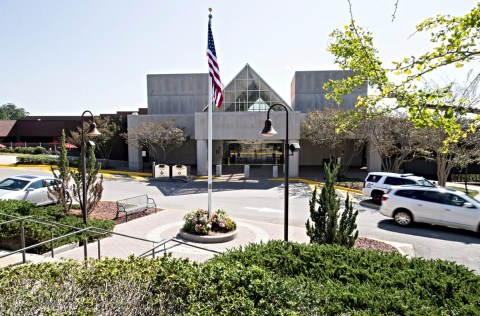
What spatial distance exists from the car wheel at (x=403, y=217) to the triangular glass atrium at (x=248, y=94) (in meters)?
16.4

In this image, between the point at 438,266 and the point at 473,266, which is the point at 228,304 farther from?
the point at 473,266

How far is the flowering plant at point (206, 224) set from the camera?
1184 centimetres

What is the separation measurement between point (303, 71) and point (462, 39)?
101ft

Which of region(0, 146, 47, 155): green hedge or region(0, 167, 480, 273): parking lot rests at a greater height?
region(0, 146, 47, 155): green hedge

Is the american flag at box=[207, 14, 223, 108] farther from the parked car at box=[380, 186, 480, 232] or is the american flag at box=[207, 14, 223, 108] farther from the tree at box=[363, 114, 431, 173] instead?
the tree at box=[363, 114, 431, 173]

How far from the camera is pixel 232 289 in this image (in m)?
4.63

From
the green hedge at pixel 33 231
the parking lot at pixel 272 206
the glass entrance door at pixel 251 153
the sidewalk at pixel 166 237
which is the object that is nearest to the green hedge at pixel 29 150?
the parking lot at pixel 272 206

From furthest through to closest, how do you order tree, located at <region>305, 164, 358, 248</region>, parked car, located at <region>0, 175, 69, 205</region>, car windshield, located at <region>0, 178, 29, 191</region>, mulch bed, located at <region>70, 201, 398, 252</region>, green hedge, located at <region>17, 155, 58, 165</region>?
green hedge, located at <region>17, 155, 58, 165</region> < car windshield, located at <region>0, 178, 29, 191</region> < parked car, located at <region>0, 175, 69, 205</region> < mulch bed, located at <region>70, 201, 398, 252</region> < tree, located at <region>305, 164, 358, 248</region>

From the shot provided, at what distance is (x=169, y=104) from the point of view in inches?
1485

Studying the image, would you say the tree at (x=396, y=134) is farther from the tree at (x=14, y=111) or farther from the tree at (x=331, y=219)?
the tree at (x=14, y=111)

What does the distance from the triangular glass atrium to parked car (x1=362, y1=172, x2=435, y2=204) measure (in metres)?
12.4

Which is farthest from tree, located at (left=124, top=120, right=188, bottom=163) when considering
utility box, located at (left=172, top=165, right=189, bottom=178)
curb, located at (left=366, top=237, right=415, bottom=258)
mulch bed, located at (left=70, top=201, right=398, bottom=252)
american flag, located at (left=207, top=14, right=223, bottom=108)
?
curb, located at (left=366, top=237, right=415, bottom=258)

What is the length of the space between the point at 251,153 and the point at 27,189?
1003 inches

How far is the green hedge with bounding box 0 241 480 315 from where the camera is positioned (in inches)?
170
